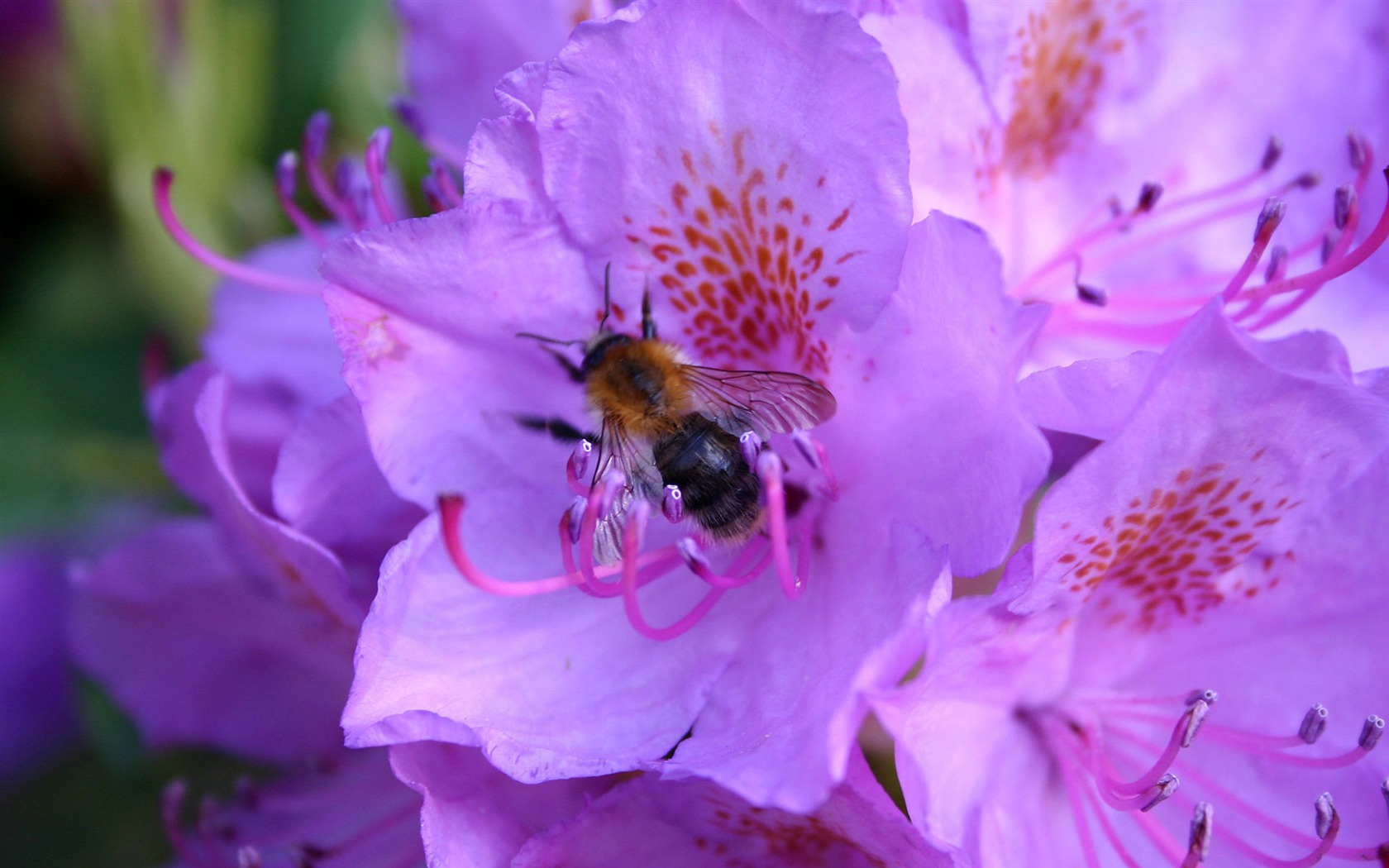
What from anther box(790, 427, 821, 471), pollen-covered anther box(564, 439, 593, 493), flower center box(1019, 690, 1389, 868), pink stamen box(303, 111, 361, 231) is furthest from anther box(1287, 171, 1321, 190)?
pink stamen box(303, 111, 361, 231)

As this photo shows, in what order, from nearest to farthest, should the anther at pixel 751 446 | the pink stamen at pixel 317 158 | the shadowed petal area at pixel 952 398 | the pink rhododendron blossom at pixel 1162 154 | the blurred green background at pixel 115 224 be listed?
the shadowed petal area at pixel 952 398 < the anther at pixel 751 446 < the pink rhododendron blossom at pixel 1162 154 < the pink stamen at pixel 317 158 < the blurred green background at pixel 115 224

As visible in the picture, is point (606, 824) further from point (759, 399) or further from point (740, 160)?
point (740, 160)

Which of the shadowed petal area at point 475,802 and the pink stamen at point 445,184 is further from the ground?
the pink stamen at point 445,184

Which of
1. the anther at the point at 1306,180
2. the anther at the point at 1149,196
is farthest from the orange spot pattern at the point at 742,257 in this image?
the anther at the point at 1306,180

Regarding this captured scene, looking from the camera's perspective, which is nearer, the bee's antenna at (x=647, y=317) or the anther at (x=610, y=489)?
the anther at (x=610, y=489)

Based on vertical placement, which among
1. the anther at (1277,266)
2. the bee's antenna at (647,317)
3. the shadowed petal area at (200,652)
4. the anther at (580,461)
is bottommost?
the shadowed petal area at (200,652)

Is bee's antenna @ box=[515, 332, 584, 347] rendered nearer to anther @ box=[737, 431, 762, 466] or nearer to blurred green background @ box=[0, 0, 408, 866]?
anther @ box=[737, 431, 762, 466]

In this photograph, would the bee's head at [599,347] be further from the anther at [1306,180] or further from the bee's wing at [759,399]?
the anther at [1306,180]

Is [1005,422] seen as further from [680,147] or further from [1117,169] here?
[1117,169]
